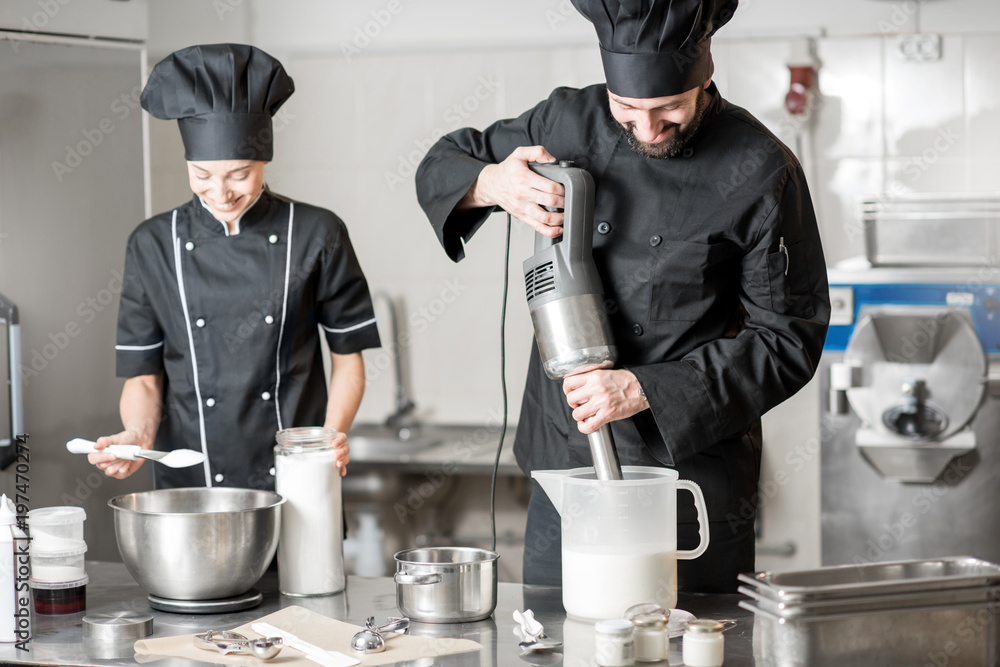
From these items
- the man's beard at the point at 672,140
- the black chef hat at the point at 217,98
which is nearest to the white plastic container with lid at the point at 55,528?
the black chef hat at the point at 217,98

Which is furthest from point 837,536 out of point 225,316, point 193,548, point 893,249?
point 193,548

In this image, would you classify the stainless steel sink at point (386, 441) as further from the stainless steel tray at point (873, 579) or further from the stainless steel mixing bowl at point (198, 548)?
the stainless steel tray at point (873, 579)

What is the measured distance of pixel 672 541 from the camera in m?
1.49

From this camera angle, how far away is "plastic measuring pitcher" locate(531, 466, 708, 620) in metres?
1.45

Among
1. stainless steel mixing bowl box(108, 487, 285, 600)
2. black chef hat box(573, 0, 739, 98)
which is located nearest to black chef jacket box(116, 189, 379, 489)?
stainless steel mixing bowl box(108, 487, 285, 600)

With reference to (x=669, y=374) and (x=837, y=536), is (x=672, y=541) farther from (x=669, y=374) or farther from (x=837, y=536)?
(x=837, y=536)

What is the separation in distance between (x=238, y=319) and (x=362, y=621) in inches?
28.6

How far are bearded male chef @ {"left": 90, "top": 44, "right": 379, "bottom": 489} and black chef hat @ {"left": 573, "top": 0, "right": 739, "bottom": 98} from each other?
69 cm

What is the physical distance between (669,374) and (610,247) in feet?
0.86

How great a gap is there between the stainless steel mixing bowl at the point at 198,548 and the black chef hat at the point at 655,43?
855 millimetres

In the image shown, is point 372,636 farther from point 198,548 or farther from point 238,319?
point 238,319

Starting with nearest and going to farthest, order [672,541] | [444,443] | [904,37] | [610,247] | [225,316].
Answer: [672,541] < [610,247] < [225,316] < [904,37] < [444,443]

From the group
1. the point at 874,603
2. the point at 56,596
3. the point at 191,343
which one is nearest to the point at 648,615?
the point at 874,603

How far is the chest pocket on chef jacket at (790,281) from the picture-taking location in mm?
1691
